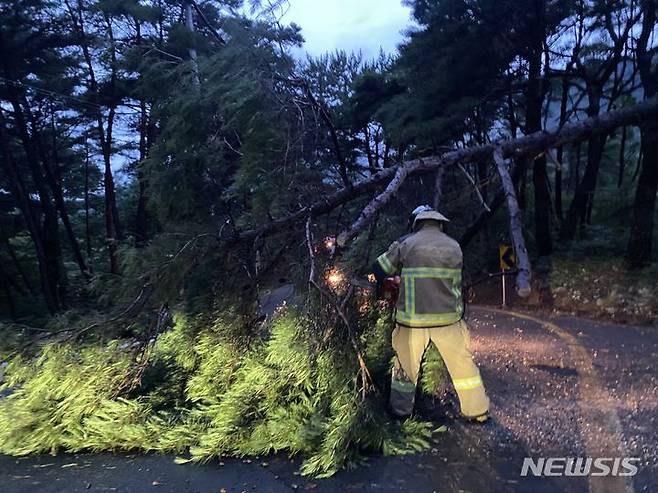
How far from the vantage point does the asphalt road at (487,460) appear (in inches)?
127

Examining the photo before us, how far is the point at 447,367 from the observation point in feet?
13.1

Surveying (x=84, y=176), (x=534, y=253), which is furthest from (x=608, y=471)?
(x=84, y=176)

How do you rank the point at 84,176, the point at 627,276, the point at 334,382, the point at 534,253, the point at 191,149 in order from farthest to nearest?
the point at 84,176, the point at 534,253, the point at 627,276, the point at 191,149, the point at 334,382

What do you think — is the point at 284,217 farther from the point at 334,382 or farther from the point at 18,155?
the point at 18,155

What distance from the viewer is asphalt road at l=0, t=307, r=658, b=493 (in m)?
3.22

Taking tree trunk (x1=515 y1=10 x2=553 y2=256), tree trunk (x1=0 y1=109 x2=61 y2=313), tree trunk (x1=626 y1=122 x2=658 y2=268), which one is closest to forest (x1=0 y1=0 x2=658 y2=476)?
tree trunk (x1=626 y1=122 x2=658 y2=268)

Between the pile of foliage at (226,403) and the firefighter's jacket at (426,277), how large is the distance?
0.57 meters

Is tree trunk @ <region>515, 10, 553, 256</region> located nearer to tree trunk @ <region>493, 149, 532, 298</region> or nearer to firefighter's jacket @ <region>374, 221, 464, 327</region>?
tree trunk @ <region>493, 149, 532, 298</region>

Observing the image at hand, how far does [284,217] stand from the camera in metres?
4.99

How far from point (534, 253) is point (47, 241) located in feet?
56.9

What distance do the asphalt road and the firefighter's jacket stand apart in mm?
926

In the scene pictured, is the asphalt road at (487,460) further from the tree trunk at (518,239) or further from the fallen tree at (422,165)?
the fallen tree at (422,165)

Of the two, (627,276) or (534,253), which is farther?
(534,253)

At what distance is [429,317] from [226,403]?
170 centimetres
